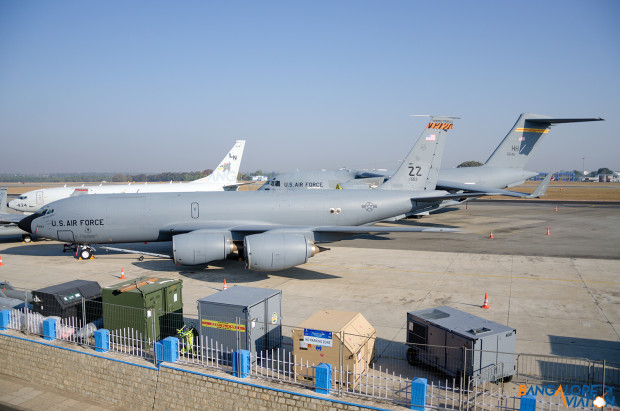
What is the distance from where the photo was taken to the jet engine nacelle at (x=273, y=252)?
1862cm

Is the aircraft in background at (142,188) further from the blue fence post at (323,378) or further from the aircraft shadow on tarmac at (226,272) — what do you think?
the blue fence post at (323,378)

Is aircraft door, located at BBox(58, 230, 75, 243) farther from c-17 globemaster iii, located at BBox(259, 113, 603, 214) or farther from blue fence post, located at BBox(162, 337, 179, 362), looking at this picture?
c-17 globemaster iii, located at BBox(259, 113, 603, 214)

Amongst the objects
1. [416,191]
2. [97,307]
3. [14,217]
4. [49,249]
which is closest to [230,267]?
[97,307]

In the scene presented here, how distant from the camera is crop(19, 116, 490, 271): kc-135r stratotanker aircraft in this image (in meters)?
19.4

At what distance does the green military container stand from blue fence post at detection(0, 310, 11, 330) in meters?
4.30

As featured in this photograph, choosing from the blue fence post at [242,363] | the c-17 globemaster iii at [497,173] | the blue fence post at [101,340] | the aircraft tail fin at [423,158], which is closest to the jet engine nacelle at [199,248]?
the blue fence post at [101,340]

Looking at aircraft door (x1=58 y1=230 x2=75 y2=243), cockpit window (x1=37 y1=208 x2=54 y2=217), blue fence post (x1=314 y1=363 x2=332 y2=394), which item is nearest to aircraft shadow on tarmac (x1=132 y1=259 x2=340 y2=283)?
aircraft door (x1=58 y1=230 x2=75 y2=243)

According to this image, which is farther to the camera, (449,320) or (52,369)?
(52,369)

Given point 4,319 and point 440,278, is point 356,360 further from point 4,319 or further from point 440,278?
point 4,319

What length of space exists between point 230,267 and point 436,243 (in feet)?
48.9

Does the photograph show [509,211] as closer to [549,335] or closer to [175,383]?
[549,335]

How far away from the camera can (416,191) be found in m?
26.5

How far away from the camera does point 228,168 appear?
56.9 meters

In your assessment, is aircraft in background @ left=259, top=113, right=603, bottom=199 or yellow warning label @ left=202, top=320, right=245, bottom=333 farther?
aircraft in background @ left=259, top=113, right=603, bottom=199
